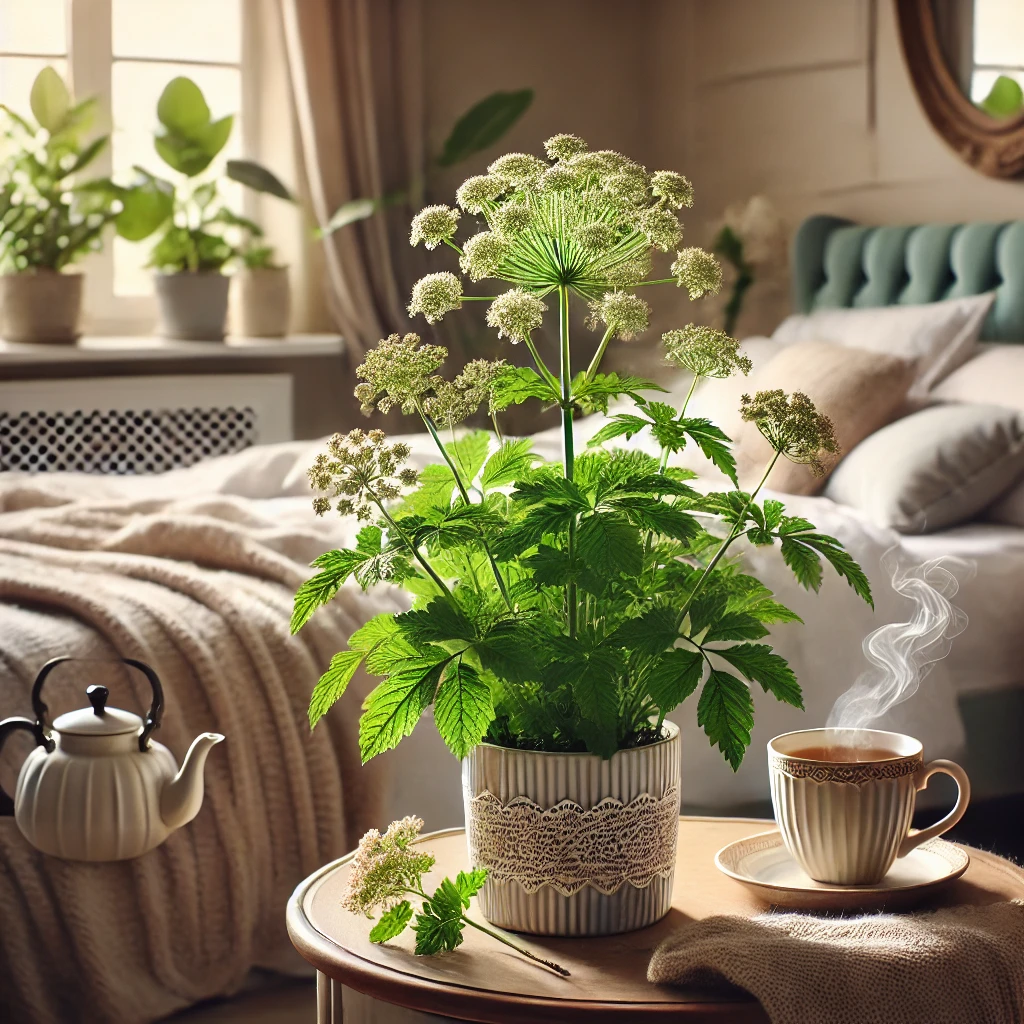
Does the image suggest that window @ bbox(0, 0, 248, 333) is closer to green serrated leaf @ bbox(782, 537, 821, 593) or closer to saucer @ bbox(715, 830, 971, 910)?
saucer @ bbox(715, 830, 971, 910)

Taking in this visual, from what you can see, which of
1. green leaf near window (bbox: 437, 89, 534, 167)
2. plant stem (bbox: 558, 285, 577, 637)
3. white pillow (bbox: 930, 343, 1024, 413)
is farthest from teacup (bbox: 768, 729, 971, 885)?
green leaf near window (bbox: 437, 89, 534, 167)

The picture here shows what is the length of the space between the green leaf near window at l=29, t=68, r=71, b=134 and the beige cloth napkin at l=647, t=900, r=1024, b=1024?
11.1ft

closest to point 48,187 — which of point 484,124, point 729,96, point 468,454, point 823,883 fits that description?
point 484,124

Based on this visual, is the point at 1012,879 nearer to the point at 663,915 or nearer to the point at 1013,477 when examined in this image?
the point at 663,915

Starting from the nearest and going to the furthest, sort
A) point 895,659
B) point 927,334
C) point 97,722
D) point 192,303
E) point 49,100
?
1. point 895,659
2. point 97,722
3. point 927,334
4. point 49,100
5. point 192,303

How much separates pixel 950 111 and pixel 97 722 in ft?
8.08

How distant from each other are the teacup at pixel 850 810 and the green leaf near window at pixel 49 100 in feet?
10.7

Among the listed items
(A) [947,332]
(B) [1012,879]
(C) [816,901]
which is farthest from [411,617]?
(A) [947,332]

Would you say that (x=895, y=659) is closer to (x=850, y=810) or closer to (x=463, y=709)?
(x=850, y=810)

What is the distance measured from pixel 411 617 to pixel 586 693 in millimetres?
136

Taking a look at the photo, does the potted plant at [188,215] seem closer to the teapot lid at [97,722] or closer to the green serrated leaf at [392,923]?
the teapot lid at [97,722]

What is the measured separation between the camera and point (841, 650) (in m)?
2.25

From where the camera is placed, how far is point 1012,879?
1.25 m

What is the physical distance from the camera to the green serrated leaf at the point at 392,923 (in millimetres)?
1099
